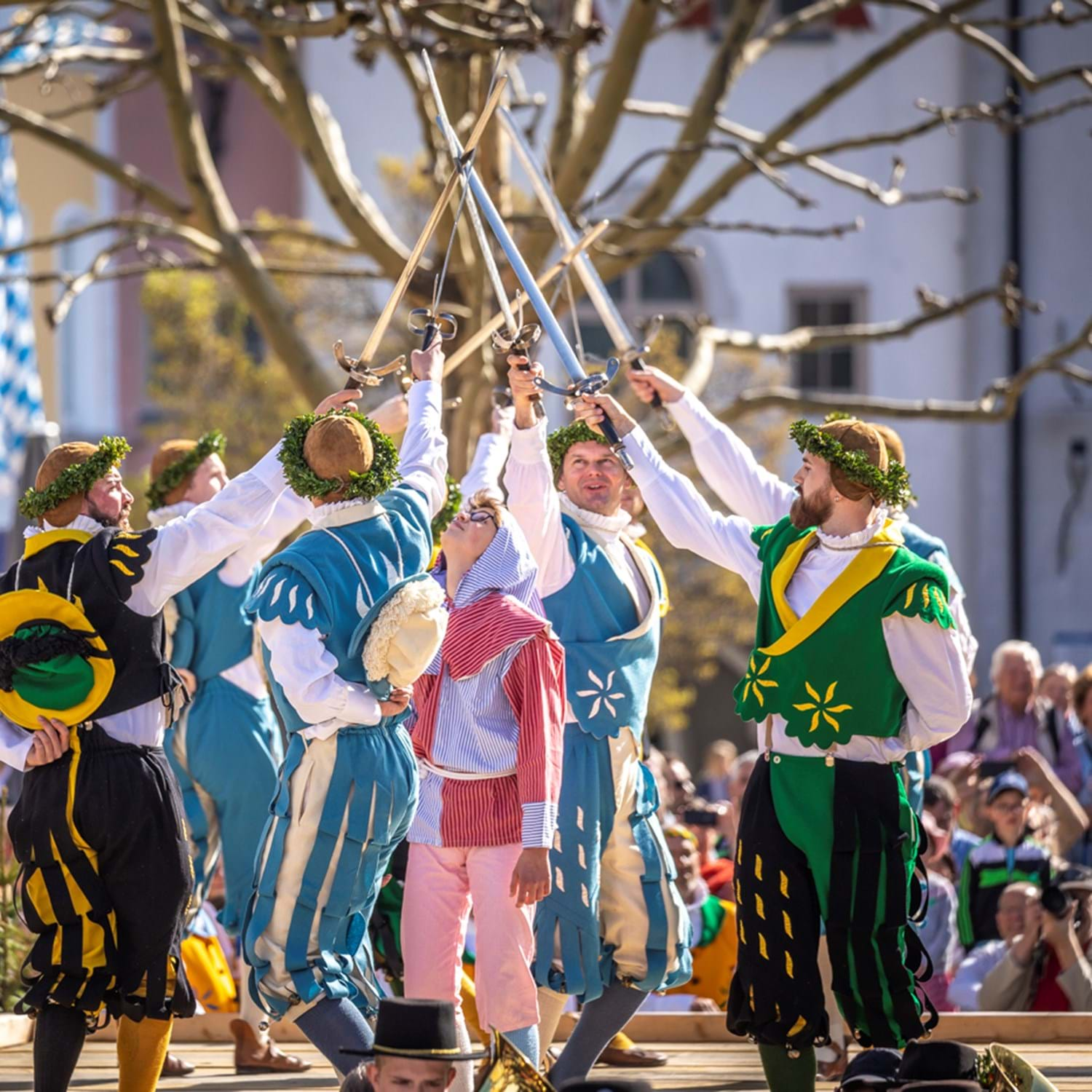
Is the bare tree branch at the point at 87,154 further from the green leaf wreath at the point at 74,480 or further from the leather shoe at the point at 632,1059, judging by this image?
the leather shoe at the point at 632,1059

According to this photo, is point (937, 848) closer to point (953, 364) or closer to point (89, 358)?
point (953, 364)

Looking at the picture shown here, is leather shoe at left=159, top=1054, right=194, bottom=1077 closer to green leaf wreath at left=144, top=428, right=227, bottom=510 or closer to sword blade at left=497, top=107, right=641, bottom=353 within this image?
green leaf wreath at left=144, top=428, right=227, bottom=510

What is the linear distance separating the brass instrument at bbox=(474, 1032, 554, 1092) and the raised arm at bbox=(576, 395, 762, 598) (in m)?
1.54

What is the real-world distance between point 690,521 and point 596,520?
1.07 ft

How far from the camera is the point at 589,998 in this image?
5164 mm

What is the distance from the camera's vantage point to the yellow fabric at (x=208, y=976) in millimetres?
6625

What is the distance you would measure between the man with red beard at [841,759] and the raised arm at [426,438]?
33.2 inches

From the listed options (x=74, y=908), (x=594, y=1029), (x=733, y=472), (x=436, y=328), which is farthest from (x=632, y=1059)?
(x=436, y=328)

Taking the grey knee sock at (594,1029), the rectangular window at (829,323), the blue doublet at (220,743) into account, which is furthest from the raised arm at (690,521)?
the rectangular window at (829,323)

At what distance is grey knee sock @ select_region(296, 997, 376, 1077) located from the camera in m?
4.64

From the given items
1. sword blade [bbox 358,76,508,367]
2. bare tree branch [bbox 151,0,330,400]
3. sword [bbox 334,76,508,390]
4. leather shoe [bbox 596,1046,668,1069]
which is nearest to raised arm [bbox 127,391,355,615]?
sword [bbox 334,76,508,390]

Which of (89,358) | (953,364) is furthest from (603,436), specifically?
(89,358)

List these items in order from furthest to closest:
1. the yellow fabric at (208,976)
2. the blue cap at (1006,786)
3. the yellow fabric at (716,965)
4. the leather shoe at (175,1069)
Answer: the blue cap at (1006,786) < the yellow fabric at (716,965) < the yellow fabric at (208,976) < the leather shoe at (175,1069)

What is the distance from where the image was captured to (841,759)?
4836 millimetres
